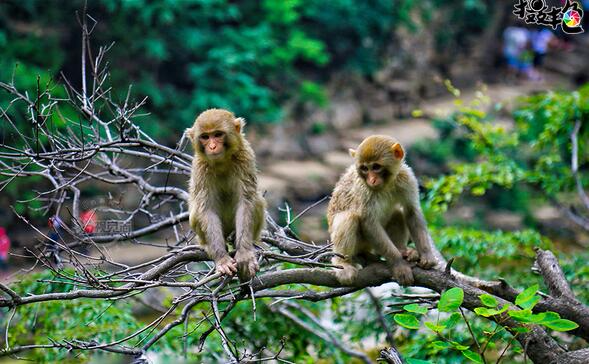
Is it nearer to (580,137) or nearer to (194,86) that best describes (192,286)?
(580,137)

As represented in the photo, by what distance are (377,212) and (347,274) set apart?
502 mm

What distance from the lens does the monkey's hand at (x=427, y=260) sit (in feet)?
17.0

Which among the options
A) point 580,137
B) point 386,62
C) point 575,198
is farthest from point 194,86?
point 580,137

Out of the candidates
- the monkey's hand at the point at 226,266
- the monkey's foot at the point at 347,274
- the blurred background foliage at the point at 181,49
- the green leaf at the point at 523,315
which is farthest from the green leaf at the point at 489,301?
the blurred background foliage at the point at 181,49

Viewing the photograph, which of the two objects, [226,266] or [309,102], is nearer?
[226,266]

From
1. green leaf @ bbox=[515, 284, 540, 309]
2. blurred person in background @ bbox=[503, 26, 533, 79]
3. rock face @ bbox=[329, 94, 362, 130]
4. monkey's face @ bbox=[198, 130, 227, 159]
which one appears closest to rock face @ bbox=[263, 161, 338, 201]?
rock face @ bbox=[329, 94, 362, 130]

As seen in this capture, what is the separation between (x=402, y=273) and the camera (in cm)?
506

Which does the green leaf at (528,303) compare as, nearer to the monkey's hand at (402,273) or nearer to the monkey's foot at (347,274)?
the monkey's hand at (402,273)

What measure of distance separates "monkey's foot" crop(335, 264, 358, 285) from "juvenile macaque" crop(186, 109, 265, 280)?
655 millimetres

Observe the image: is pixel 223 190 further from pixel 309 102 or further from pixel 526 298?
pixel 309 102

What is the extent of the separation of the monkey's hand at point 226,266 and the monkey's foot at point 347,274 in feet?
2.62

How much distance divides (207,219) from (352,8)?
1785 centimetres

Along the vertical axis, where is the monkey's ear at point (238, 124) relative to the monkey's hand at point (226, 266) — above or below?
above

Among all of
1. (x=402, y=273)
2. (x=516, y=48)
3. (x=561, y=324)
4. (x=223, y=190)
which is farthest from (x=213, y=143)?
(x=516, y=48)
